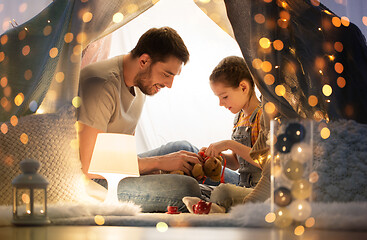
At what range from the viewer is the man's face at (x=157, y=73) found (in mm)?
2588

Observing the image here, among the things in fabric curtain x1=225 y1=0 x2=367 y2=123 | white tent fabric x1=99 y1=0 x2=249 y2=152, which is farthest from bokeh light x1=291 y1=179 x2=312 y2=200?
white tent fabric x1=99 y1=0 x2=249 y2=152

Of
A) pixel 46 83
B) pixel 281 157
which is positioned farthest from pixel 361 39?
pixel 46 83

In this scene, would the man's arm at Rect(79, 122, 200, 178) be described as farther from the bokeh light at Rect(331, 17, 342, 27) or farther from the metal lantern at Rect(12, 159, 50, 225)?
the bokeh light at Rect(331, 17, 342, 27)

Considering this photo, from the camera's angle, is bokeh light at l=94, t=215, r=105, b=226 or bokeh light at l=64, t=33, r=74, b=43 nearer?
bokeh light at l=94, t=215, r=105, b=226

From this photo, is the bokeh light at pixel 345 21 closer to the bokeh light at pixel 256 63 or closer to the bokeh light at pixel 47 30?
the bokeh light at pixel 256 63

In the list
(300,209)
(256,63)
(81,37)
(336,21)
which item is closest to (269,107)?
(256,63)

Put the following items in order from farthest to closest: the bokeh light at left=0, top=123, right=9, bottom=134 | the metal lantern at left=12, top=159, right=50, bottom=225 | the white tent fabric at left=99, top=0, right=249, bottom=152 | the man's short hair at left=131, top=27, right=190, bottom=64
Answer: the white tent fabric at left=99, top=0, right=249, bottom=152, the man's short hair at left=131, top=27, right=190, bottom=64, the bokeh light at left=0, top=123, right=9, bottom=134, the metal lantern at left=12, top=159, right=50, bottom=225

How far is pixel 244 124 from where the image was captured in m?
2.67

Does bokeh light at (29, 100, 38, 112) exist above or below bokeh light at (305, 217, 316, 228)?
above

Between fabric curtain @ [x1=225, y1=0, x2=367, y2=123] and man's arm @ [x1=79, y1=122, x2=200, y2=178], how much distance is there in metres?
0.60

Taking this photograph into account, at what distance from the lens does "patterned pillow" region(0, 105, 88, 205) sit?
6.75 feet

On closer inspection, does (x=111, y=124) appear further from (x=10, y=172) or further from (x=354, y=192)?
(x=354, y=192)

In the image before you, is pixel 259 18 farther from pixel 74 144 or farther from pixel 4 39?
pixel 4 39

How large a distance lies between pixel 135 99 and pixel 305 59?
1126 millimetres
